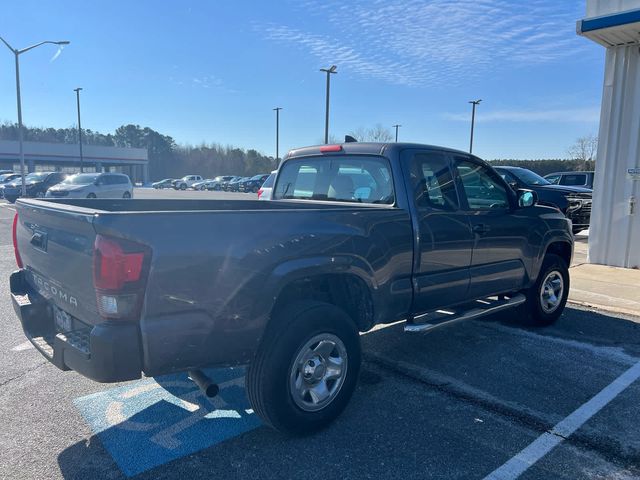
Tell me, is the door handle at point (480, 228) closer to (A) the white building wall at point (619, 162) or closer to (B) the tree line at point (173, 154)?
(A) the white building wall at point (619, 162)

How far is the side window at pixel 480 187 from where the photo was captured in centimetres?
446

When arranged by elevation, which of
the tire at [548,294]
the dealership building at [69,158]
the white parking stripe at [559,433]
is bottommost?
the white parking stripe at [559,433]

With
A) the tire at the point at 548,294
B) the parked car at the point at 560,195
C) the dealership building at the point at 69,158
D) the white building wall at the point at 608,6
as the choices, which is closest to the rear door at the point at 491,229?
the tire at the point at 548,294

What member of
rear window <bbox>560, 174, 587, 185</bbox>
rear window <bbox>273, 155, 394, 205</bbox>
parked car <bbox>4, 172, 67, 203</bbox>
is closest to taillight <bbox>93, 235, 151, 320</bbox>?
rear window <bbox>273, 155, 394, 205</bbox>

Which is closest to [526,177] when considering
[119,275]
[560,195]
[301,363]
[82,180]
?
[560,195]

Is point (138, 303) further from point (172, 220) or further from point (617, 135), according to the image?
point (617, 135)

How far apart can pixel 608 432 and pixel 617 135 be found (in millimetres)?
7292

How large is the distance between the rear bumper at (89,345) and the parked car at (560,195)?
38.2 feet

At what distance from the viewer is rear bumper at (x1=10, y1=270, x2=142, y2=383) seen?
8.20 feet

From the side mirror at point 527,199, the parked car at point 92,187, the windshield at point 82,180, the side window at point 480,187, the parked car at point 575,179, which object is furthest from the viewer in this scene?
the windshield at point 82,180

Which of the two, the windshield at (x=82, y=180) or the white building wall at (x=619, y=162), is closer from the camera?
the white building wall at (x=619, y=162)

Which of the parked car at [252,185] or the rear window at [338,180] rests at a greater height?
the rear window at [338,180]

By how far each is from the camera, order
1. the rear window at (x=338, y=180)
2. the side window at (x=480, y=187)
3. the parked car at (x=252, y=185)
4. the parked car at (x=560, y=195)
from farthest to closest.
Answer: the parked car at (x=252, y=185), the parked car at (x=560, y=195), the side window at (x=480, y=187), the rear window at (x=338, y=180)

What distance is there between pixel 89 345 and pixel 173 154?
9864 centimetres
